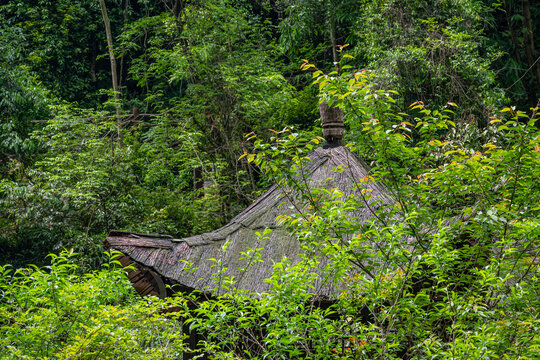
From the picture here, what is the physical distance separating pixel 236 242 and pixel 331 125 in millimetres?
1246

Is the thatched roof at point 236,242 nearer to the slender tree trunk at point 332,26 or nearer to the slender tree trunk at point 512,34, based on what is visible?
the slender tree trunk at point 332,26

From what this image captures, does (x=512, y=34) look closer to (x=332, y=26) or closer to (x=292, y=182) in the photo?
(x=332, y=26)

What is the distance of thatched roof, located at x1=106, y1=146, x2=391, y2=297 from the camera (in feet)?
14.3

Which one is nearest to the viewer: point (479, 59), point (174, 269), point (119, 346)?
point (119, 346)

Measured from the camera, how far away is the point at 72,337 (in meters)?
3.24

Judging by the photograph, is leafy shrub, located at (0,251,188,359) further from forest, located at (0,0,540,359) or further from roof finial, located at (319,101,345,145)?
roof finial, located at (319,101,345,145)

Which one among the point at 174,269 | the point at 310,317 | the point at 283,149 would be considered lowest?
the point at 174,269

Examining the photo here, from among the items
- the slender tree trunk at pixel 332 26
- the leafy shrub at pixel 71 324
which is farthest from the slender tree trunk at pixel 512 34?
the leafy shrub at pixel 71 324

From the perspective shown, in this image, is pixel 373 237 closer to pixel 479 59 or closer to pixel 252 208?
pixel 252 208

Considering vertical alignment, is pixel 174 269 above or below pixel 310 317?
below

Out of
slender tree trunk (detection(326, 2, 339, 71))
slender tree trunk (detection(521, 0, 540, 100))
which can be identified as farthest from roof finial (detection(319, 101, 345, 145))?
slender tree trunk (detection(521, 0, 540, 100))

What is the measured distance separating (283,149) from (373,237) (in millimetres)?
749

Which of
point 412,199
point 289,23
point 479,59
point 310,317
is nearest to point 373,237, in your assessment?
point 412,199

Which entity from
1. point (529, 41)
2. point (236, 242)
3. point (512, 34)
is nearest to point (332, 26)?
point (512, 34)
